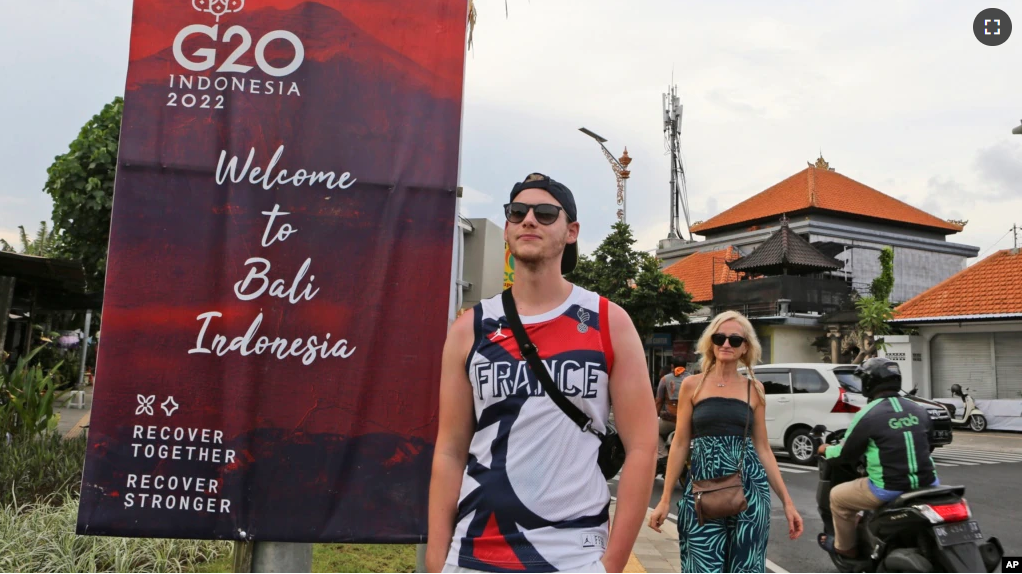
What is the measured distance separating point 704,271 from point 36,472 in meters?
41.5

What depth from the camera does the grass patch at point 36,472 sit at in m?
6.61

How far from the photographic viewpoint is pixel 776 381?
14.1 m

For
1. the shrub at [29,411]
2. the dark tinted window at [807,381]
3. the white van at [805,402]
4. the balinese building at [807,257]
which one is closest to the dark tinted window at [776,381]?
the white van at [805,402]

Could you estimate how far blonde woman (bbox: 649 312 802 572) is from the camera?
12.7 feet

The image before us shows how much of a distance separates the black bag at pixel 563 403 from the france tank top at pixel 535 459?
0.02 meters

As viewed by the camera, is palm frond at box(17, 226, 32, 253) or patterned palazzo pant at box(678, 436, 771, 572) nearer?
patterned palazzo pant at box(678, 436, 771, 572)

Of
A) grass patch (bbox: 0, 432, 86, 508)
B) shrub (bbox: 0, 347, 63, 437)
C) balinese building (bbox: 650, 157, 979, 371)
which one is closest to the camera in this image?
grass patch (bbox: 0, 432, 86, 508)

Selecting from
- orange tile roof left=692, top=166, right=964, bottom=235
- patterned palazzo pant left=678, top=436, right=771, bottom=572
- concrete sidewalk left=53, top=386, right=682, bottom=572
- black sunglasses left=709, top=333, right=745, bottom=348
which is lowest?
concrete sidewalk left=53, top=386, right=682, bottom=572

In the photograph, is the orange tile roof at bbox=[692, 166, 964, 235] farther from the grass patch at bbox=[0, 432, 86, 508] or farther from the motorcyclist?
the grass patch at bbox=[0, 432, 86, 508]

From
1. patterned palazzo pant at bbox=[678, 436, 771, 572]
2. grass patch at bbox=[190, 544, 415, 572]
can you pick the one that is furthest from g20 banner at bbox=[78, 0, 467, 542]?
grass patch at bbox=[190, 544, 415, 572]

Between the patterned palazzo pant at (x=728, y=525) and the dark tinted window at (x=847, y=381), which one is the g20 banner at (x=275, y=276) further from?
the dark tinted window at (x=847, y=381)

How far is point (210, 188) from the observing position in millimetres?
3430

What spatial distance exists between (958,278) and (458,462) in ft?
97.2

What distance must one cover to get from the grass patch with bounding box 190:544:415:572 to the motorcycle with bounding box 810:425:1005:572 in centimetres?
303
